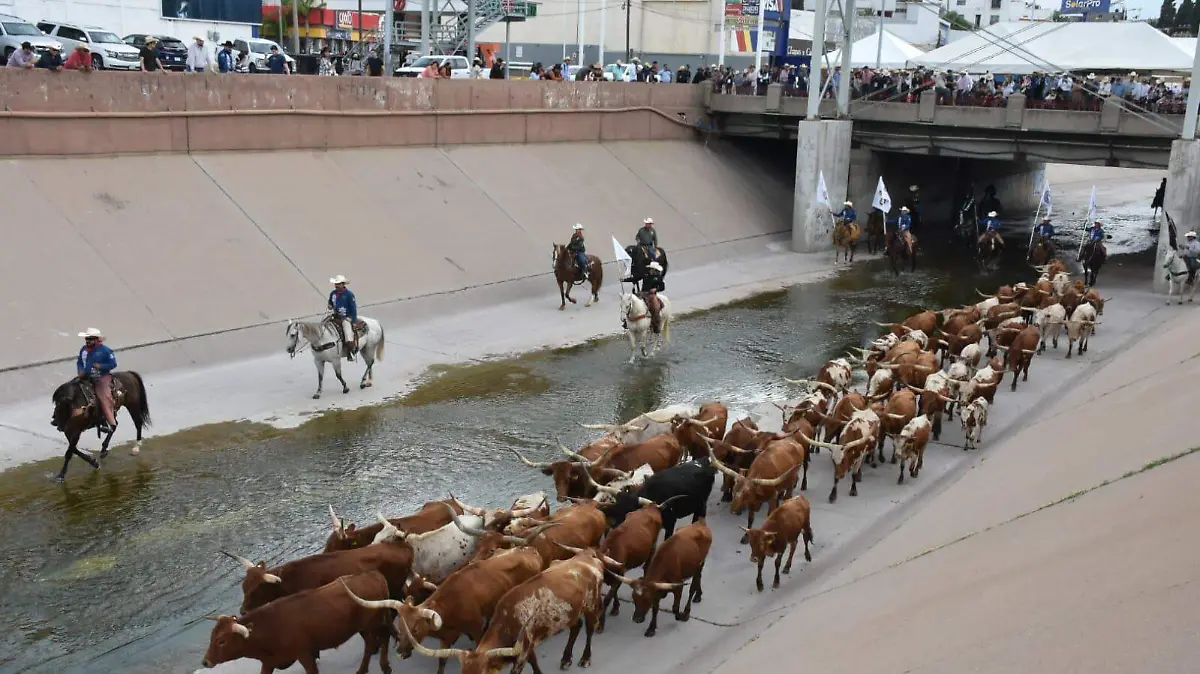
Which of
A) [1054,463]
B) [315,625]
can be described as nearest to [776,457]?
[1054,463]

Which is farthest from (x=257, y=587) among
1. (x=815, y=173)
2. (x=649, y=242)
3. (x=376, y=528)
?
(x=815, y=173)

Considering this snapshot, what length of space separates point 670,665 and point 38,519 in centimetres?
836

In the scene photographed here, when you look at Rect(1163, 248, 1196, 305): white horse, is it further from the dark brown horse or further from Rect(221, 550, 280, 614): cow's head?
Rect(221, 550, 280, 614): cow's head

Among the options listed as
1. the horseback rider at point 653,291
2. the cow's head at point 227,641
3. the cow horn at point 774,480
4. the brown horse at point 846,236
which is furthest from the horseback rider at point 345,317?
the brown horse at point 846,236

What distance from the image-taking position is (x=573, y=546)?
11.1 meters

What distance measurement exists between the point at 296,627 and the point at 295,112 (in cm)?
2169

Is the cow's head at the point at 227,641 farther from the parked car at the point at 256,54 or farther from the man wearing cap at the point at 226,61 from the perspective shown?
the parked car at the point at 256,54

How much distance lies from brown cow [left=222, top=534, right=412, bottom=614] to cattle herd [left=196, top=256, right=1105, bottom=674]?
0.5 inches

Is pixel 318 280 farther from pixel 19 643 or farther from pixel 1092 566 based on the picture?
pixel 1092 566

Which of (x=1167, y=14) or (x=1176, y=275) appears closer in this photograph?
(x=1176, y=275)

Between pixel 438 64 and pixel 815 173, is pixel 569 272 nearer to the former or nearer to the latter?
pixel 438 64

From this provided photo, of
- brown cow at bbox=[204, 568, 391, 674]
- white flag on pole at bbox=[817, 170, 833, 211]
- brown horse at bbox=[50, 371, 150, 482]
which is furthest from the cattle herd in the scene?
white flag on pole at bbox=[817, 170, 833, 211]

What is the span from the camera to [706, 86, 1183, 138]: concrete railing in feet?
104

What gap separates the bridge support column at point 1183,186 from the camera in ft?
96.7
